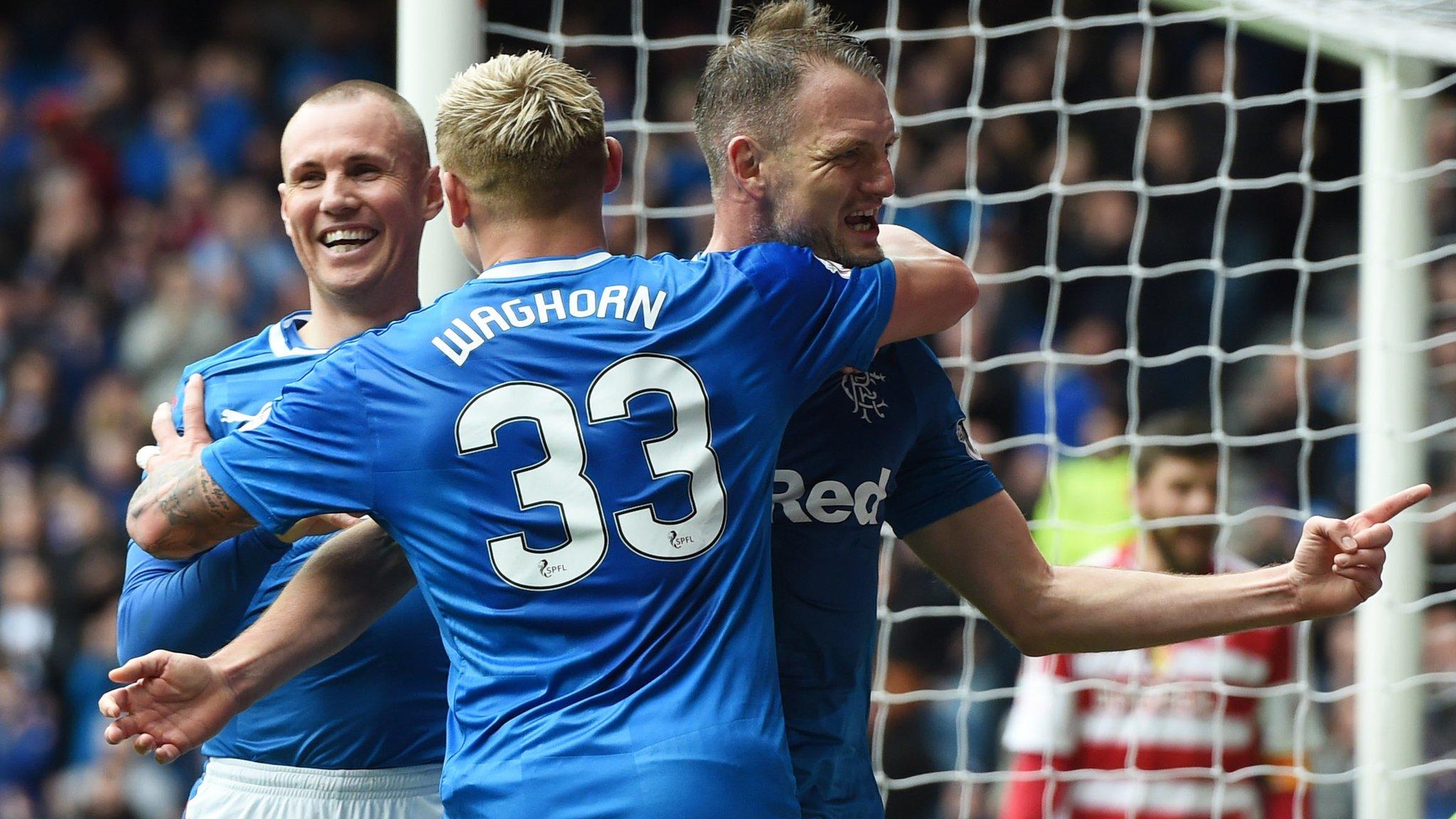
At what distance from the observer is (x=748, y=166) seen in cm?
261

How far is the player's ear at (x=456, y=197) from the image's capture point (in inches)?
93.6

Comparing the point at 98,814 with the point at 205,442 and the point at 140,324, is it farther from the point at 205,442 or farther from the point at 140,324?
the point at 205,442

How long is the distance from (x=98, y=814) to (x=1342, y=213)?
647 cm

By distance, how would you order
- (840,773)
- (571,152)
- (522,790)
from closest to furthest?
(522,790)
(571,152)
(840,773)

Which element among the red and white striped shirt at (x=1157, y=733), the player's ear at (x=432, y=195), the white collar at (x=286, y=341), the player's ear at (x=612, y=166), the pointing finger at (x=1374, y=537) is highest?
the player's ear at (x=432, y=195)

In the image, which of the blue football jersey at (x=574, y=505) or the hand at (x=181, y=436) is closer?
the blue football jersey at (x=574, y=505)

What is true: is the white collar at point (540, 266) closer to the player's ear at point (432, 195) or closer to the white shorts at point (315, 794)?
the player's ear at point (432, 195)

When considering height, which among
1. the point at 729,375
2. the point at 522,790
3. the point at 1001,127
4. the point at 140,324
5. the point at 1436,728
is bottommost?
the point at 1436,728

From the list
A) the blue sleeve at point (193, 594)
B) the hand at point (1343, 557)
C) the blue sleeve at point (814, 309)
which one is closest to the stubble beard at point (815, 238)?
the blue sleeve at point (814, 309)

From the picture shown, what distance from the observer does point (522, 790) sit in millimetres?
2174

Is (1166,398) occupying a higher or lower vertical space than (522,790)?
higher

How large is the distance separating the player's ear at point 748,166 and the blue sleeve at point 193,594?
0.94m

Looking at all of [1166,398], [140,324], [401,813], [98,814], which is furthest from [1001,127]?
[401,813]

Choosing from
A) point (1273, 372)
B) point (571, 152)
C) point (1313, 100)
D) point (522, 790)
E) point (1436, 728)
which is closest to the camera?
point (522, 790)
